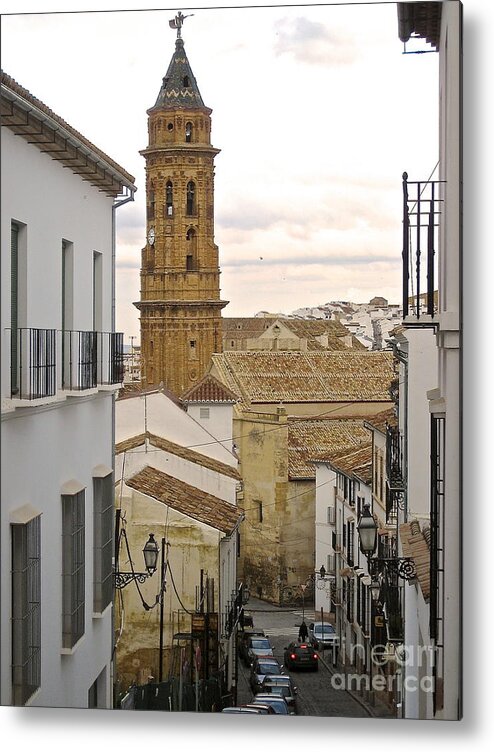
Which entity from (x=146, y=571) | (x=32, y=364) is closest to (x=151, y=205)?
(x=32, y=364)

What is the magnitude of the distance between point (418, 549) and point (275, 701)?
36.6 inches

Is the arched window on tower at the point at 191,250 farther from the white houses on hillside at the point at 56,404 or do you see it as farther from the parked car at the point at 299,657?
the parked car at the point at 299,657

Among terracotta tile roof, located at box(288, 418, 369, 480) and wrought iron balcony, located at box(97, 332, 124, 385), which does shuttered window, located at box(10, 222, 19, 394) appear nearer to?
wrought iron balcony, located at box(97, 332, 124, 385)

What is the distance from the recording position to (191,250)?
24.5 ft

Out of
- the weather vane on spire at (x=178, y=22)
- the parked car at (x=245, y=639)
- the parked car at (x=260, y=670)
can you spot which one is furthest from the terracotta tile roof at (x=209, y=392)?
the weather vane on spire at (x=178, y=22)

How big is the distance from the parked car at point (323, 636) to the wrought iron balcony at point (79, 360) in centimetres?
155

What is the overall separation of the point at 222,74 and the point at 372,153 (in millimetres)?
769

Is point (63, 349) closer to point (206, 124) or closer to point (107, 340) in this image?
point (107, 340)

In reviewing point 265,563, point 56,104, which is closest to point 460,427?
point 265,563

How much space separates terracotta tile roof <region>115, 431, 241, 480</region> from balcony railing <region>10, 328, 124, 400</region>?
1.14ft

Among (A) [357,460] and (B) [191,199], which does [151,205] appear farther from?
(A) [357,460]

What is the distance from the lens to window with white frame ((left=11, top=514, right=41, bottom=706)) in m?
6.70

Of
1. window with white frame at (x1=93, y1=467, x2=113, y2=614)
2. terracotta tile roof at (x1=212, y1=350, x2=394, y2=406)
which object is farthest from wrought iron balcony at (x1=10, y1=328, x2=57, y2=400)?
terracotta tile roof at (x1=212, y1=350, x2=394, y2=406)

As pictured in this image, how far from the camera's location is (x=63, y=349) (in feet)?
23.2
